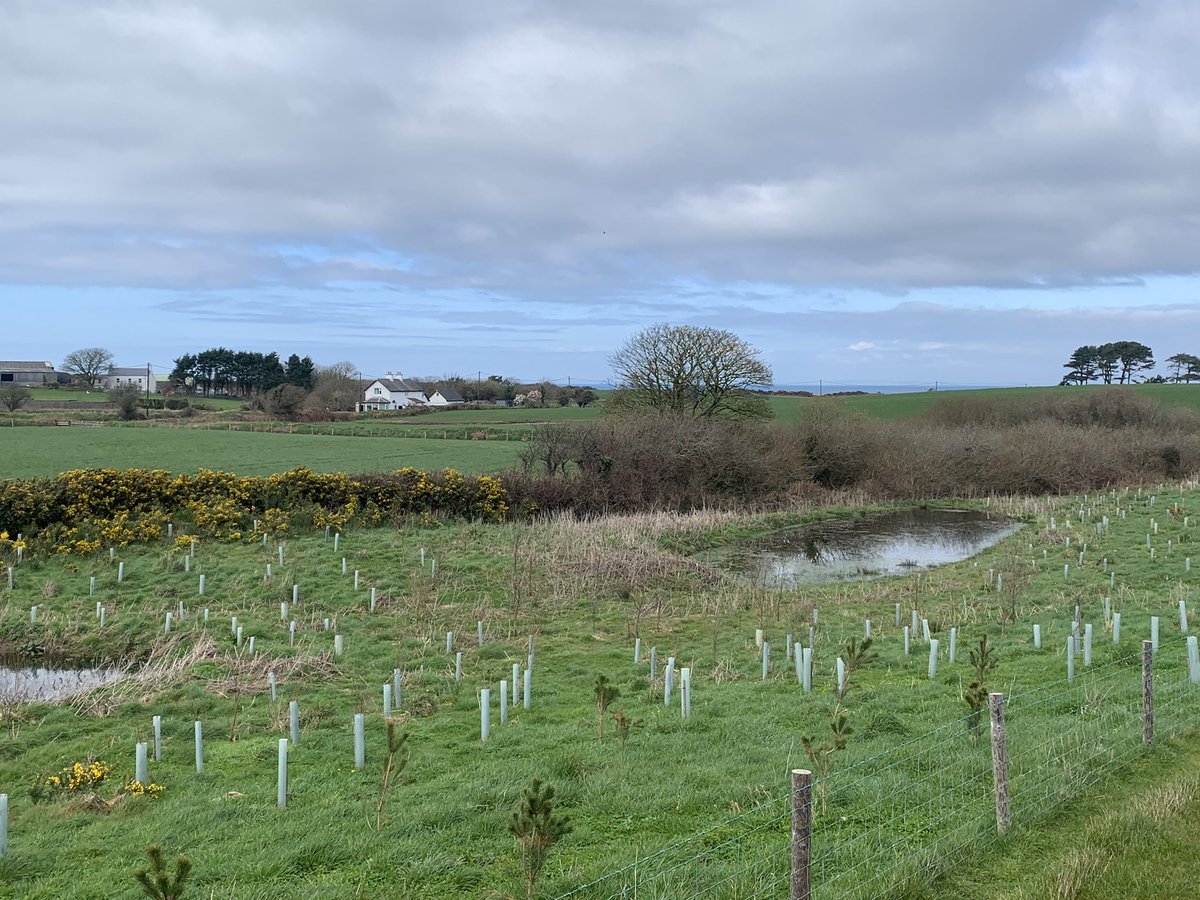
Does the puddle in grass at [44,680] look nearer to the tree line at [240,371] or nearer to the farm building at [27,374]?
the tree line at [240,371]

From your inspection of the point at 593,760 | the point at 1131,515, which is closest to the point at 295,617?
the point at 593,760

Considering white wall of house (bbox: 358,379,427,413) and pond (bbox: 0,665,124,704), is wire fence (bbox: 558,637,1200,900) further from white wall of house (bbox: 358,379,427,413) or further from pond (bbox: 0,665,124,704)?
white wall of house (bbox: 358,379,427,413)

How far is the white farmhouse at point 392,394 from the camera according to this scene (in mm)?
126812

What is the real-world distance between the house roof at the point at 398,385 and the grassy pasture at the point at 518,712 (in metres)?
112

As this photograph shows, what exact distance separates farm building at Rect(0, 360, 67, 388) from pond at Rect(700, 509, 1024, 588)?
13478 centimetres

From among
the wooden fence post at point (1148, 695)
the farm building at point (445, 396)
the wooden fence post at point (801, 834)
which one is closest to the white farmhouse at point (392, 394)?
the farm building at point (445, 396)

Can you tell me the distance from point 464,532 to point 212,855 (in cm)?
1798

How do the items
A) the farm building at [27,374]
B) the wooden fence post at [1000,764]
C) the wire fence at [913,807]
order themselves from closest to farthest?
the wire fence at [913,807]
the wooden fence post at [1000,764]
the farm building at [27,374]

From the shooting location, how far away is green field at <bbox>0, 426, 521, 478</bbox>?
4462 centimetres

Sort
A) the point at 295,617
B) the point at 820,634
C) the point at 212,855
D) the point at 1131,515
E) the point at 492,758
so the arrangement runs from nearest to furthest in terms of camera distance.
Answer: the point at 212,855 → the point at 492,758 → the point at 820,634 → the point at 295,617 → the point at 1131,515

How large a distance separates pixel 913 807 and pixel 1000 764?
0.91 metres

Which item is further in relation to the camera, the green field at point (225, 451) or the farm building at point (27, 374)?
the farm building at point (27, 374)

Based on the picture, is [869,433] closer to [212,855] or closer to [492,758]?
[492,758]

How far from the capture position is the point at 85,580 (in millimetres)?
17828
